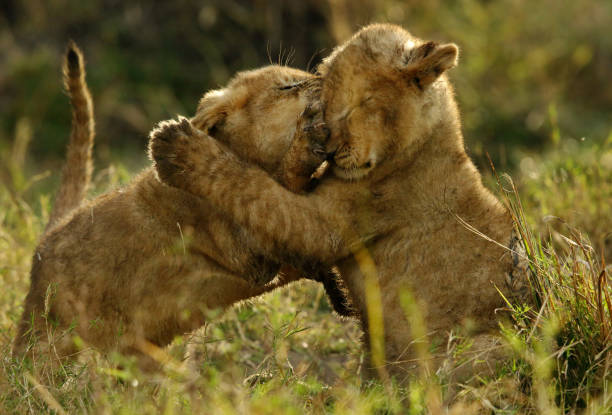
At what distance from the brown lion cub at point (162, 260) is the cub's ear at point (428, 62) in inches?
20.6

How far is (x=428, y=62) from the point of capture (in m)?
3.20

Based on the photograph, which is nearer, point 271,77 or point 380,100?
point 380,100

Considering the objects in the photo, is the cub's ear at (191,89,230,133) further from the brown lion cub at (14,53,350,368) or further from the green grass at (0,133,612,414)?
the green grass at (0,133,612,414)

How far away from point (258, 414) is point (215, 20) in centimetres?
777

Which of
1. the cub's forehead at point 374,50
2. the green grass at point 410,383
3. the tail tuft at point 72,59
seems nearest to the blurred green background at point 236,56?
the tail tuft at point 72,59

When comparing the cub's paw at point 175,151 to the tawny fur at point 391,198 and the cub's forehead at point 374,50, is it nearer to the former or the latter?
the tawny fur at point 391,198

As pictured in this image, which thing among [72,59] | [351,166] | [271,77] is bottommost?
[351,166]

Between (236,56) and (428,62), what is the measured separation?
6.73 meters

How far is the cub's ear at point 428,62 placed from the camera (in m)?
3.17

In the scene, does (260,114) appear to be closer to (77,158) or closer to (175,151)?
(175,151)

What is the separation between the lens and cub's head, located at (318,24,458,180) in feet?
10.7

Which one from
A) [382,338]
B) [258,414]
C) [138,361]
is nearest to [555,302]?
[382,338]

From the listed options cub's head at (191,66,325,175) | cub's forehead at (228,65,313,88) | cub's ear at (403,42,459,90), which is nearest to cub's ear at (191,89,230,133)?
cub's head at (191,66,325,175)

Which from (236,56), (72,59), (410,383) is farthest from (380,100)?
(236,56)
